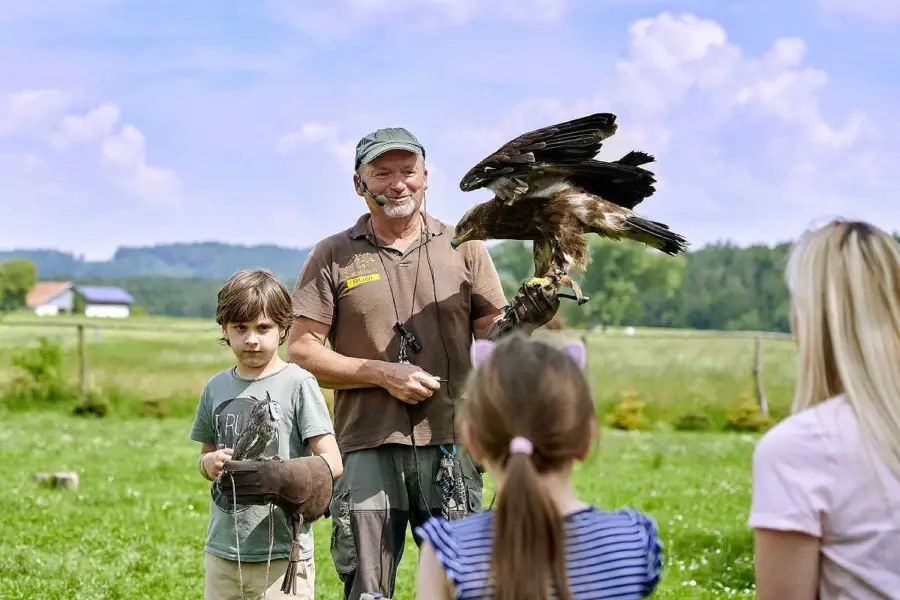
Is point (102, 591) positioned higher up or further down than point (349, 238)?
further down

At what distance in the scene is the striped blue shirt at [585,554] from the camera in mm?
1927

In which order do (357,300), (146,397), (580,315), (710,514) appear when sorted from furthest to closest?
1. (580,315)
2. (146,397)
3. (710,514)
4. (357,300)

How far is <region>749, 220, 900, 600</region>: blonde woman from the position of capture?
1876mm

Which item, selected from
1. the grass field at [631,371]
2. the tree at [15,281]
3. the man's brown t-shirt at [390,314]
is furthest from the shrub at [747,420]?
the tree at [15,281]

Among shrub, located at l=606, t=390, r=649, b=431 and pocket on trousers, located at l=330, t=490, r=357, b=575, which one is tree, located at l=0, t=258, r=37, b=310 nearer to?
shrub, located at l=606, t=390, r=649, b=431

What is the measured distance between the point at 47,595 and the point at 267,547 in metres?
3.13

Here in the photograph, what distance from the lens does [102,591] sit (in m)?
6.00

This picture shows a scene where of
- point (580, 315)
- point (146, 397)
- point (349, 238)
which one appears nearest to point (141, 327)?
point (146, 397)

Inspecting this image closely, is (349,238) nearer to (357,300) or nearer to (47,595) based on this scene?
(357,300)

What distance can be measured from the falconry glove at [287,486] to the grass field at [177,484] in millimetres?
1037

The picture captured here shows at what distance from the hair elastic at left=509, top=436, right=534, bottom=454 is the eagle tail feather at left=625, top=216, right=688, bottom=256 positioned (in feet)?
7.37

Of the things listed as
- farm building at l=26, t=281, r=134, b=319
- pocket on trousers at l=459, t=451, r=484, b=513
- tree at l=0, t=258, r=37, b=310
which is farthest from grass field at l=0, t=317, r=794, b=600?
farm building at l=26, t=281, r=134, b=319

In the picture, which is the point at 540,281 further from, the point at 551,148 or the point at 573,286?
the point at 551,148

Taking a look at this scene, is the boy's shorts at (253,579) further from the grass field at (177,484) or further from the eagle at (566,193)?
the eagle at (566,193)
